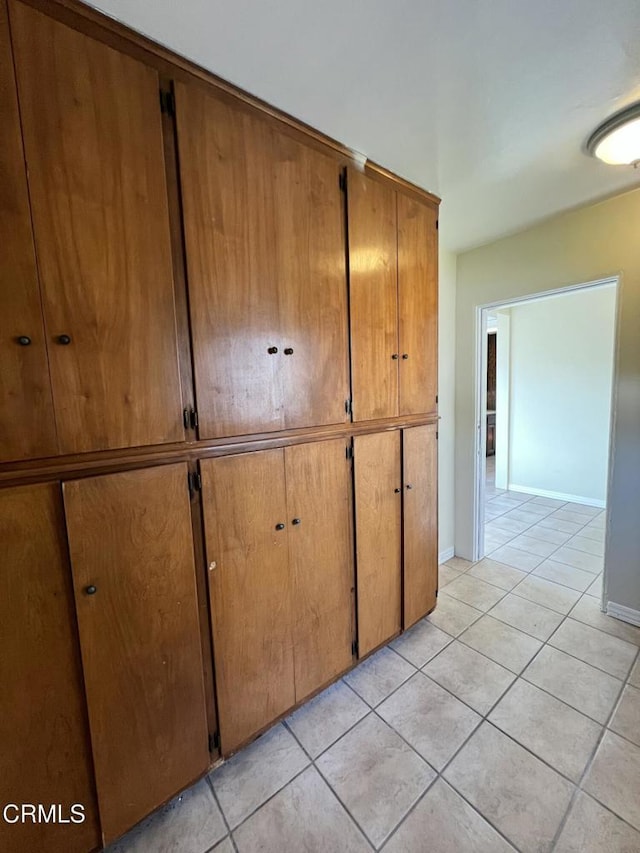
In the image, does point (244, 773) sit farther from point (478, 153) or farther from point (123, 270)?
point (478, 153)

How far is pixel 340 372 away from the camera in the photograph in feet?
4.90

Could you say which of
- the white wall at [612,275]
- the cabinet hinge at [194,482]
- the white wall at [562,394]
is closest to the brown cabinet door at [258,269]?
the cabinet hinge at [194,482]

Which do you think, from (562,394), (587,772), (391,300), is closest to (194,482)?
(391,300)

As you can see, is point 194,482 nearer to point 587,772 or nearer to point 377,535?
point 377,535

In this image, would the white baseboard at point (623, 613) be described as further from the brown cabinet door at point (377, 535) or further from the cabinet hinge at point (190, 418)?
the cabinet hinge at point (190, 418)

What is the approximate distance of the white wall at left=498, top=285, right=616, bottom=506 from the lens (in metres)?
3.72

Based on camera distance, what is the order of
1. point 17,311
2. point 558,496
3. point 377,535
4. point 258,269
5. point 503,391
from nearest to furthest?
1. point 17,311
2. point 258,269
3. point 377,535
4. point 558,496
5. point 503,391

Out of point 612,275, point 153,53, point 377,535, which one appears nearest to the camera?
point 153,53

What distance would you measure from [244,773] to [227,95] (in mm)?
2446

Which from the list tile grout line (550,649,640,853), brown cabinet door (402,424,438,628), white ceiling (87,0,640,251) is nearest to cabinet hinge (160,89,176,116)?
white ceiling (87,0,640,251)

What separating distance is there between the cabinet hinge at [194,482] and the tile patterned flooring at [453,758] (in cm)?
113

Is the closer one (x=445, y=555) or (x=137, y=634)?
(x=137, y=634)

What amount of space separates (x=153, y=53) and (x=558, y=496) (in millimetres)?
5049

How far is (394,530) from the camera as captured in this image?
5.92ft
